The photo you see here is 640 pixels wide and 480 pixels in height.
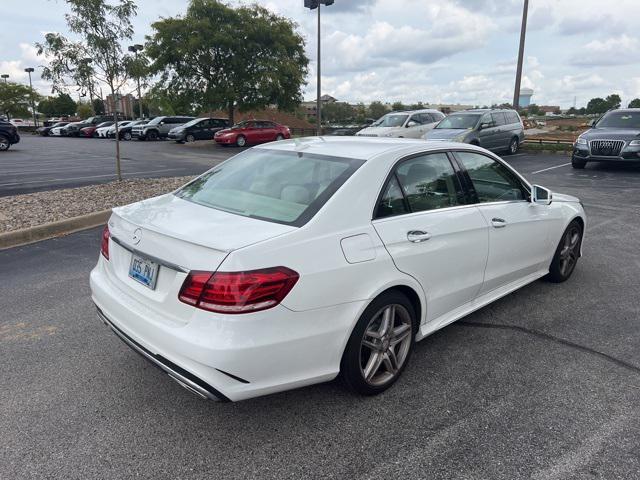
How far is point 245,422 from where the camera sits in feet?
Result: 9.28

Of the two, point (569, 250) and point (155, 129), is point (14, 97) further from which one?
point (569, 250)

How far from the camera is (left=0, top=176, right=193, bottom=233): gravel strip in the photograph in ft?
24.4

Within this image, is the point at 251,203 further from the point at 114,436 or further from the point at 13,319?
the point at 13,319

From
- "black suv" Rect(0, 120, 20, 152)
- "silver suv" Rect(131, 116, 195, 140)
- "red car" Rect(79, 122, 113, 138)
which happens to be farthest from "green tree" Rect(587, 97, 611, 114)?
"black suv" Rect(0, 120, 20, 152)

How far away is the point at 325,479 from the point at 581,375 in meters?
2.00

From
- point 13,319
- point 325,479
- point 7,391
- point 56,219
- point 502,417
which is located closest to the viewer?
point 325,479

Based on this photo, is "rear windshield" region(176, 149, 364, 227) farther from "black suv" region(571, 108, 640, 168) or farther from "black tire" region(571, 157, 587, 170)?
"black tire" region(571, 157, 587, 170)

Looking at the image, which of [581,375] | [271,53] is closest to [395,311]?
[581,375]

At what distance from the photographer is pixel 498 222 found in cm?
386

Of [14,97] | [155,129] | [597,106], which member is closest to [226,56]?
[155,129]

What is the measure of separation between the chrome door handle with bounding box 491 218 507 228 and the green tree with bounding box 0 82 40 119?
83263 mm

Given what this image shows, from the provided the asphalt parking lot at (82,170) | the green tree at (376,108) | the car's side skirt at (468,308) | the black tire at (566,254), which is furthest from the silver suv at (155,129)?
the green tree at (376,108)

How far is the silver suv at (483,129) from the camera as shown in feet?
50.6

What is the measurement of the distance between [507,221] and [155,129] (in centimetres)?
3399
